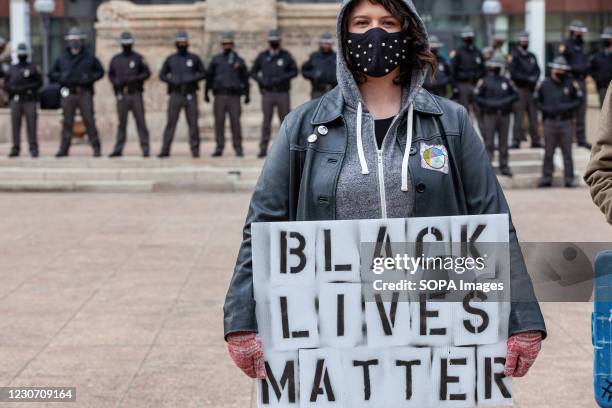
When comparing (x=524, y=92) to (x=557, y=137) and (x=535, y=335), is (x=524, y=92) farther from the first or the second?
(x=535, y=335)

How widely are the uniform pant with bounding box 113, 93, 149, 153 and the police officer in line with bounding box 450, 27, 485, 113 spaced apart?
5.63 m

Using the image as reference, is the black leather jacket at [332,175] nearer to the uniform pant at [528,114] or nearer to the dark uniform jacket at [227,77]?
the dark uniform jacket at [227,77]

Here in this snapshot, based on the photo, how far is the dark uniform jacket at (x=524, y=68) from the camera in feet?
69.1

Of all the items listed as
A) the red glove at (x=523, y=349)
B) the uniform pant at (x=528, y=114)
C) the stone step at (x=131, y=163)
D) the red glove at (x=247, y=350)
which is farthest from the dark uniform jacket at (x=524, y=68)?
the red glove at (x=247, y=350)

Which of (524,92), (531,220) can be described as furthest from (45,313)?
(524,92)

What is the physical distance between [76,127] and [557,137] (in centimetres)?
1107

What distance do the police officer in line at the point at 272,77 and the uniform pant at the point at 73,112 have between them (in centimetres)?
272

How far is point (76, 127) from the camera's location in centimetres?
2452

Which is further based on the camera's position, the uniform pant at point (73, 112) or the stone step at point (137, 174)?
Answer: the uniform pant at point (73, 112)

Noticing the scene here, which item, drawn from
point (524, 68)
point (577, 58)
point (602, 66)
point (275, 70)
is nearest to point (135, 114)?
point (275, 70)

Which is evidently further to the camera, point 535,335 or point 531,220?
point 531,220

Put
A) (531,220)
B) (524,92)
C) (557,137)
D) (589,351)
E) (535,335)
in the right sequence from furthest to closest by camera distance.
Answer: (524,92) → (557,137) → (531,220) → (589,351) → (535,335)

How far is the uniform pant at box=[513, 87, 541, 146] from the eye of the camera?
842 inches

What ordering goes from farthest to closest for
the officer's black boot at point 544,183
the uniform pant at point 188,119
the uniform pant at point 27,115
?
the uniform pant at point 27,115 → the uniform pant at point 188,119 → the officer's black boot at point 544,183
